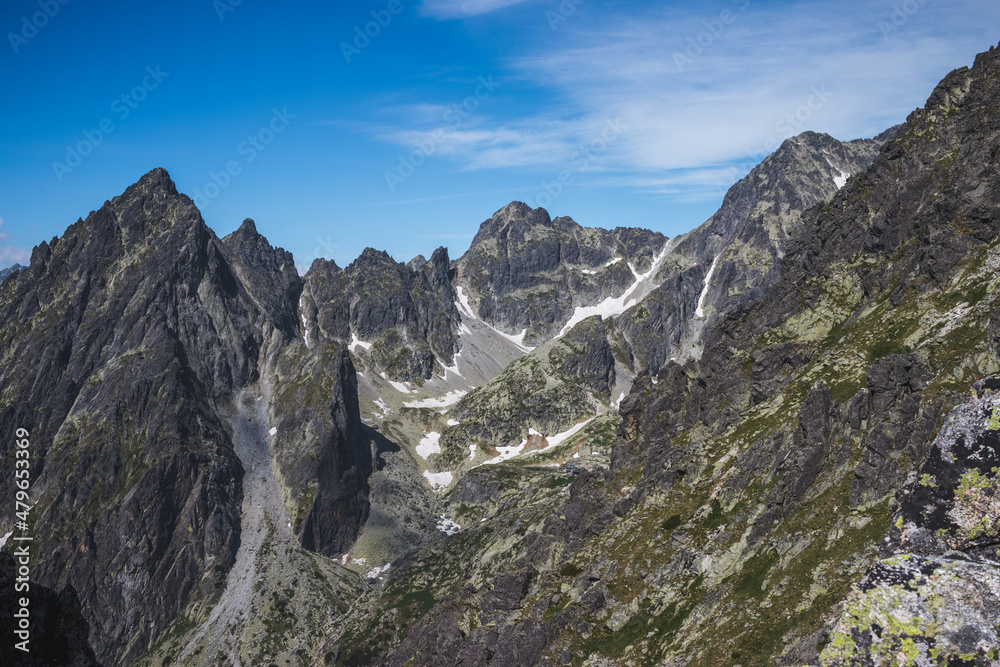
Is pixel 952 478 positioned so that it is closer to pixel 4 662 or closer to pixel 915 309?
pixel 4 662

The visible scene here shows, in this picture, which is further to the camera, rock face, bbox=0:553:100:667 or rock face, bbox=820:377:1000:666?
rock face, bbox=0:553:100:667

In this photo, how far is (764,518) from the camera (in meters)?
54.3

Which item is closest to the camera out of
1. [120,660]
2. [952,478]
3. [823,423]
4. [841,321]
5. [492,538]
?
[952,478]

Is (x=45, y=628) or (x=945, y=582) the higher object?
(x=45, y=628)

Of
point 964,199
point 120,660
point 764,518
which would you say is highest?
point 964,199

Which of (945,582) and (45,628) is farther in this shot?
(45,628)

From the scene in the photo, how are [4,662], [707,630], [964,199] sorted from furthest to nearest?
[964,199] → [707,630] → [4,662]

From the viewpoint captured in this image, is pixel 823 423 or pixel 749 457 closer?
pixel 823 423

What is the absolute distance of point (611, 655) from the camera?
175 feet

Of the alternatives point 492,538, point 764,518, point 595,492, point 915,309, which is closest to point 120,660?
point 492,538

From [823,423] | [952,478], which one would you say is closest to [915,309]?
[823,423]

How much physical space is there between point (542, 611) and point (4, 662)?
4921cm

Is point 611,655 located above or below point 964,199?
below

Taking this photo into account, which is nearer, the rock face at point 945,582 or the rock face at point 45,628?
the rock face at point 945,582
